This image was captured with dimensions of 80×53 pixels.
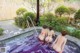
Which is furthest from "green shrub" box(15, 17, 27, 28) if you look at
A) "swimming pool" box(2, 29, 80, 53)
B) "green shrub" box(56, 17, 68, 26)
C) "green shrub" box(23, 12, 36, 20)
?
"green shrub" box(56, 17, 68, 26)

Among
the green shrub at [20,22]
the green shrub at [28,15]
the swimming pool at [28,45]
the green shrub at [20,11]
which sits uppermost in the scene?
the green shrub at [20,11]

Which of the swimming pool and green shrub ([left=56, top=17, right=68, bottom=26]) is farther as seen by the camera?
green shrub ([left=56, top=17, right=68, bottom=26])

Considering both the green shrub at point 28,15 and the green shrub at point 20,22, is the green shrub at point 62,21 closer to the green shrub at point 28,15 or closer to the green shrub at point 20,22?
the green shrub at point 28,15

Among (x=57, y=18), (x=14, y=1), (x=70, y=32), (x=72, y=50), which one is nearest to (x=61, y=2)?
(x=57, y=18)

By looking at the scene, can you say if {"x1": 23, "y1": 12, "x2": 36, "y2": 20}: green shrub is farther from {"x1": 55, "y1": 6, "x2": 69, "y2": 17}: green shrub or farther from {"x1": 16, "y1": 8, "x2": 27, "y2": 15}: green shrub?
{"x1": 55, "y1": 6, "x2": 69, "y2": 17}: green shrub

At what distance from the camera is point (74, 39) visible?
16.4 feet

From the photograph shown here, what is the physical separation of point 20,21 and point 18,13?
28 cm

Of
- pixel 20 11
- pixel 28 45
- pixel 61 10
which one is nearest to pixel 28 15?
pixel 20 11

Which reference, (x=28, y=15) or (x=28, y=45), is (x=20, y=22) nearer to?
(x=28, y=15)

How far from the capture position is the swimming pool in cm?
452

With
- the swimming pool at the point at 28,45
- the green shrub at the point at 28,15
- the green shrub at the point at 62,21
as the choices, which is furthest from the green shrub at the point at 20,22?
the green shrub at the point at 62,21

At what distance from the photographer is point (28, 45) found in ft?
16.2

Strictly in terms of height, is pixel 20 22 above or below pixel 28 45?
above

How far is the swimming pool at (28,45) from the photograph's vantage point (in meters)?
4.52
